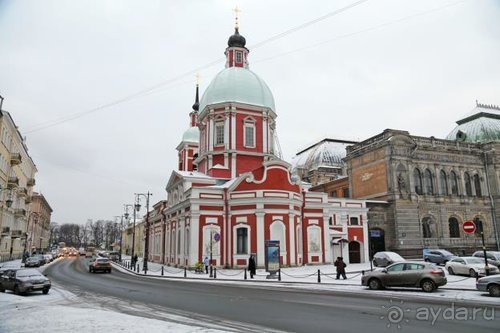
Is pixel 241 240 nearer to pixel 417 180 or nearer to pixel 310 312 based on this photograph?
pixel 310 312

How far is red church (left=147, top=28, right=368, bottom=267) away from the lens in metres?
35.3

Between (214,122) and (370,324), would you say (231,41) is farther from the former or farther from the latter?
(370,324)

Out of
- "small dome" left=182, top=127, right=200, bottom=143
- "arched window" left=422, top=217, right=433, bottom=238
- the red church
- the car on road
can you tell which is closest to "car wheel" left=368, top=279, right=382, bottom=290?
the red church

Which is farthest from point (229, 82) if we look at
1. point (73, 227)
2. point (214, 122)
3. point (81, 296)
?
point (73, 227)

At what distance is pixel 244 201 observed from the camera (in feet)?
117

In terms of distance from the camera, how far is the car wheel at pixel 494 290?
15.3 m

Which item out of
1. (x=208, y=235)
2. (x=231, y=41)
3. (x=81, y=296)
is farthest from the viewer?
(x=231, y=41)

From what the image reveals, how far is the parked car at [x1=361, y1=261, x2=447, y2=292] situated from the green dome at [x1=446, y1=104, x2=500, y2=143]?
44418 millimetres

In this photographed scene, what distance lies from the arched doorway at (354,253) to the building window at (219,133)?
1789 cm

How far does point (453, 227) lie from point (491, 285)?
36900 millimetres

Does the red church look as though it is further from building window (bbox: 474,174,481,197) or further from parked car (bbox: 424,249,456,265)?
building window (bbox: 474,174,481,197)

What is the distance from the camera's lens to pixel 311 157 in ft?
222

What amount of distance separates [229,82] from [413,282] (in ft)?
99.9

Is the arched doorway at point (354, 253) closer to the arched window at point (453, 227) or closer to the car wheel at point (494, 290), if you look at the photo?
the arched window at point (453, 227)
